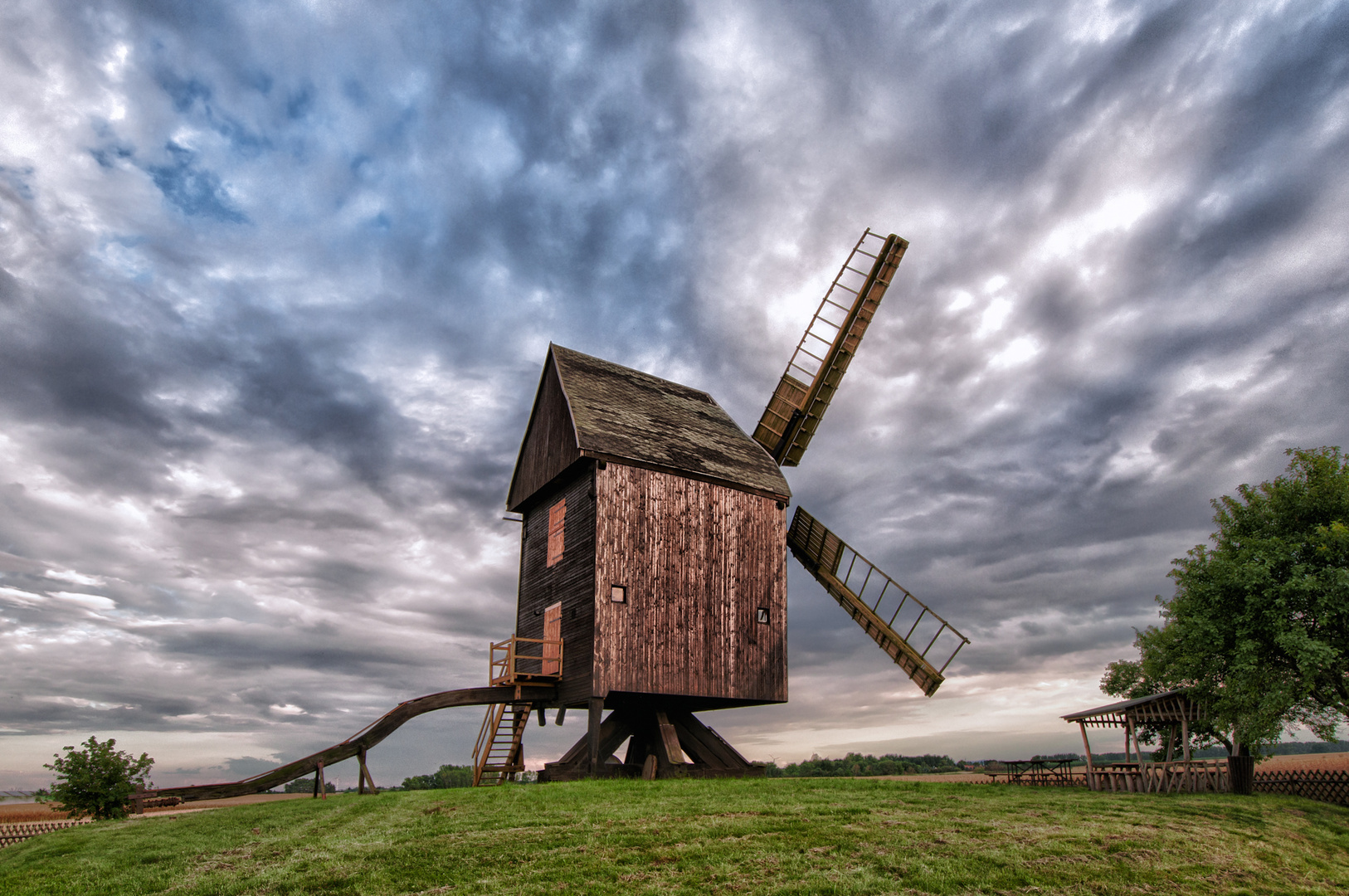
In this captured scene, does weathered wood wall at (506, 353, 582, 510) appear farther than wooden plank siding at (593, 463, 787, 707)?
Yes

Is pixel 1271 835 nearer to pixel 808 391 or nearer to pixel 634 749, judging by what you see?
pixel 634 749

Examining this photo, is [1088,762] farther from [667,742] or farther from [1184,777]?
[667,742]

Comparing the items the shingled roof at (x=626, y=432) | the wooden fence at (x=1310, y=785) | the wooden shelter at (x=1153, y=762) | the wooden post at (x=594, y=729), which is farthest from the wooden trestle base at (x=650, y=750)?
the wooden fence at (x=1310, y=785)

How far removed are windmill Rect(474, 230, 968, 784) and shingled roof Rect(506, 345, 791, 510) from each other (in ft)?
0.27

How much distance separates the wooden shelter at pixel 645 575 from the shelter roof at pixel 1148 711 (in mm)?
10453

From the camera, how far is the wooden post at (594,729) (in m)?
21.8

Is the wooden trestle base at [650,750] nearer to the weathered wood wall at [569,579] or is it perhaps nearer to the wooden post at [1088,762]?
the weathered wood wall at [569,579]

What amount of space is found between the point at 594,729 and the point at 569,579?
4.41m

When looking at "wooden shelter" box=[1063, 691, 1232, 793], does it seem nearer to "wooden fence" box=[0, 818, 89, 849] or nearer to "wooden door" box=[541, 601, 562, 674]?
"wooden door" box=[541, 601, 562, 674]

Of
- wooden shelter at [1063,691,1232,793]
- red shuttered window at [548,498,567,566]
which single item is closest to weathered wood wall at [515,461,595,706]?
red shuttered window at [548,498,567,566]

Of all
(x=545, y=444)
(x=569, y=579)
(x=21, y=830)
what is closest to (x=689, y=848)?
(x=569, y=579)

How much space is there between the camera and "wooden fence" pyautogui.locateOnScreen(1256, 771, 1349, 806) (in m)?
24.8

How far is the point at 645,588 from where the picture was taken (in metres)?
22.7

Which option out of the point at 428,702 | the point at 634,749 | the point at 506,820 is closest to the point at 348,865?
the point at 506,820
